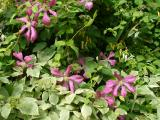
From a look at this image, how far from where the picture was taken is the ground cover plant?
2035 millimetres

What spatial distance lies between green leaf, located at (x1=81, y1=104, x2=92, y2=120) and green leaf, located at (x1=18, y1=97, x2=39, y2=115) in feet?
0.73

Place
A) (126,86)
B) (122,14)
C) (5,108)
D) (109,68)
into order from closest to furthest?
1. (5,108)
2. (126,86)
3. (109,68)
4. (122,14)

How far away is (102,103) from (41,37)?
1.78ft

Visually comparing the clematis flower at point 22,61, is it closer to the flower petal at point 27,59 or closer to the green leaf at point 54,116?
the flower petal at point 27,59

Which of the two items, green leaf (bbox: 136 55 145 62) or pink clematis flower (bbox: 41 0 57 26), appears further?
green leaf (bbox: 136 55 145 62)

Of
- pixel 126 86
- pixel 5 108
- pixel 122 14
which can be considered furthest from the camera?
pixel 122 14

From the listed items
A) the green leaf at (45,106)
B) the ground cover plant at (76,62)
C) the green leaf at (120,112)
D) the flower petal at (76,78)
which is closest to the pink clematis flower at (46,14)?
the ground cover plant at (76,62)

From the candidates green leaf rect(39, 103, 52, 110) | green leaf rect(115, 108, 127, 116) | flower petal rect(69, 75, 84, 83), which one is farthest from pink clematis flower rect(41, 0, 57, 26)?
green leaf rect(115, 108, 127, 116)

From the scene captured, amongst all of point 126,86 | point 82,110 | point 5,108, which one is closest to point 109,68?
point 126,86

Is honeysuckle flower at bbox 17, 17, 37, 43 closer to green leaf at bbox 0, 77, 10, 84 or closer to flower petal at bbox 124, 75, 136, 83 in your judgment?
green leaf at bbox 0, 77, 10, 84

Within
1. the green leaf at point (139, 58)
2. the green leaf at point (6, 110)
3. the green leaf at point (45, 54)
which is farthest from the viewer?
the green leaf at point (139, 58)

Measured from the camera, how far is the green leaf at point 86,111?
1.96 meters

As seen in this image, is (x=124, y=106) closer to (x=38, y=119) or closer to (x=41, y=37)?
(x=38, y=119)

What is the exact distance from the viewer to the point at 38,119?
2000 mm
